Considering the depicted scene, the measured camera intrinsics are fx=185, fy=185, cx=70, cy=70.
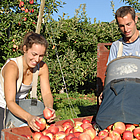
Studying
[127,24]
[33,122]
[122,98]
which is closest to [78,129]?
[33,122]

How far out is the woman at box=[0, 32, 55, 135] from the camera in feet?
5.14

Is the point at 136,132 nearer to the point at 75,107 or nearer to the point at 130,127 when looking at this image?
the point at 130,127

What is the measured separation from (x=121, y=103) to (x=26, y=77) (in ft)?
3.63

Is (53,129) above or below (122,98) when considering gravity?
below

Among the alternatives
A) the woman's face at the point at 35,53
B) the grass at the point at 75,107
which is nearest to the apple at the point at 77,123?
the woman's face at the point at 35,53

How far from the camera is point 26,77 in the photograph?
2002mm

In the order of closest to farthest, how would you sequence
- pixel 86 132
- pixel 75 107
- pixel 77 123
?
1. pixel 86 132
2. pixel 77 123
3. pixel 75 107

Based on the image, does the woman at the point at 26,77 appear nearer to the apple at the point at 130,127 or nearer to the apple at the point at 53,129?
the apple at the point at 53,129

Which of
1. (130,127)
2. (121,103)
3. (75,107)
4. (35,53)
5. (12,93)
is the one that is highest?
(35,53)

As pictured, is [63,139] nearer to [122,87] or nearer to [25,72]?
[122,87]

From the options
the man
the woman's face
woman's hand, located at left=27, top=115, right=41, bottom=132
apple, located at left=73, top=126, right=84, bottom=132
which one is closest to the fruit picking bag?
the man

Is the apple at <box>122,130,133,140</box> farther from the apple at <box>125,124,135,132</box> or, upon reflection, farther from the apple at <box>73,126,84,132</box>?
the apple at <box>73,126,84,132</box>

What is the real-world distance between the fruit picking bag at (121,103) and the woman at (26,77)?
1.73 ft

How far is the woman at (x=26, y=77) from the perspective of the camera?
1.57 meters
